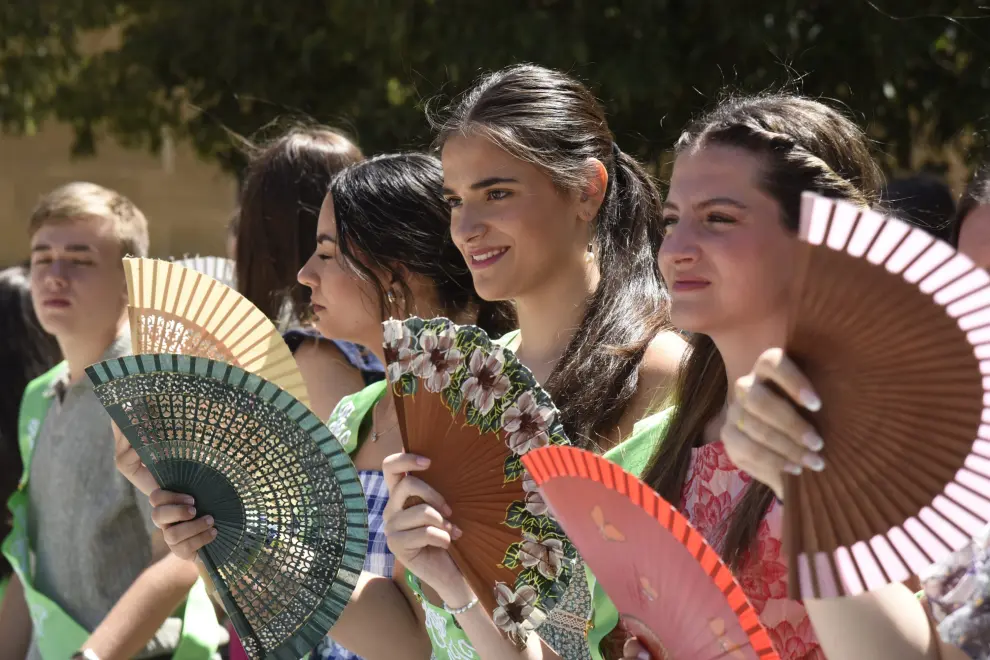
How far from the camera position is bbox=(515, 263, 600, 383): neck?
8.80 feet

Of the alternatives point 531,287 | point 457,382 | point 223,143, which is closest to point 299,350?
point 531,287

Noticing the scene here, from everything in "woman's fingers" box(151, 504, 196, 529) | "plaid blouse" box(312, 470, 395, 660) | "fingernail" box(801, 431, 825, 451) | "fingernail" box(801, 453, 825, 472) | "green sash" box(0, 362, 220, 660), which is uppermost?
"fingernail" box(801, 431, 825, 451)

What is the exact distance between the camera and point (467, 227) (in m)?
2.61

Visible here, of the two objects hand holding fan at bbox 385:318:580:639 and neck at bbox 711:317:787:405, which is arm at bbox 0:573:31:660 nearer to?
hand holding fan at bbox 385:318:580:639

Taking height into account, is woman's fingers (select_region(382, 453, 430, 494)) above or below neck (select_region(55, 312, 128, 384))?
above

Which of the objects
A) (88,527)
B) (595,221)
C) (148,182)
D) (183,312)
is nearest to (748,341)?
(595,221)

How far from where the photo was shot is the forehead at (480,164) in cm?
264

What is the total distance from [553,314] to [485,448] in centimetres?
67

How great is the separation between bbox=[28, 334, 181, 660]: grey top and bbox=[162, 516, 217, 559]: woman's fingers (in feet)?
4.03

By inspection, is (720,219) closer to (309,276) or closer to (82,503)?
(309,276)

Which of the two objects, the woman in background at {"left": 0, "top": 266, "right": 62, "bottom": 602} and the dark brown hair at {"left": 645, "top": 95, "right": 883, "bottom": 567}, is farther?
the woman in background at {"left": 0, "top": 266, "right": 62, "bottom": 602}

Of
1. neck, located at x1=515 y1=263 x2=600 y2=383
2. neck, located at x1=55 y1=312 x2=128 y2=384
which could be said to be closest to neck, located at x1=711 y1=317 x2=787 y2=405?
neck, located at x1=515 y1=263 x2=600 y2=383

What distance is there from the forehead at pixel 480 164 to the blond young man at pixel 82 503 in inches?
54.8

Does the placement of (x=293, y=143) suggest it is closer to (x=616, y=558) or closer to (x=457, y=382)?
(x=457, y=382)
